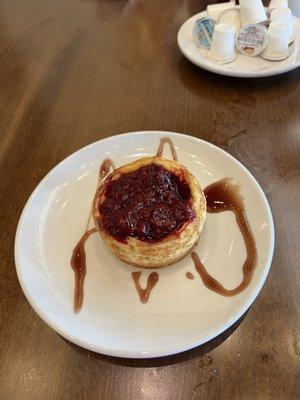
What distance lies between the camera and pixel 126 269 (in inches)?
45.7

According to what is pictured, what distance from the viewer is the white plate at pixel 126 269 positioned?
3.24ft

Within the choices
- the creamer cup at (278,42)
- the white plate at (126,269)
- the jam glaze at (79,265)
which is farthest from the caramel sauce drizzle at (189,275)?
the creamer cup at (278,42)

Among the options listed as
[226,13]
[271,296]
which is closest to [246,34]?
[226,13]

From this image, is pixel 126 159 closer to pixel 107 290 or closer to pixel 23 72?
pixel 107 290

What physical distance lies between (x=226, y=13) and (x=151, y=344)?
1636 mm

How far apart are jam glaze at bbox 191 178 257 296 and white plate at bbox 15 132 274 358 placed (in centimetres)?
2

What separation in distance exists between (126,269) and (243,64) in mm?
1133

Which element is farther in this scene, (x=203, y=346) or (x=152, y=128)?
(x=152, y=128)

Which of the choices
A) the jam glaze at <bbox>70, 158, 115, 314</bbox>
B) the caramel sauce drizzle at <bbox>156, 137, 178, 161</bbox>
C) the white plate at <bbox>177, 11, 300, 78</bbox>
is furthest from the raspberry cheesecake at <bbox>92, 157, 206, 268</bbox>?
the white plate at <bbox>177, 11, 300, 78</bbox>

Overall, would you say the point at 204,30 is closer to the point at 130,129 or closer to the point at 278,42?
the point at 278,42

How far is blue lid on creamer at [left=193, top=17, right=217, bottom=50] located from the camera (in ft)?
6.06

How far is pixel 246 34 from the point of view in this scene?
176cm

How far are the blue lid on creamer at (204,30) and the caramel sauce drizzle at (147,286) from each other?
120 centimetres

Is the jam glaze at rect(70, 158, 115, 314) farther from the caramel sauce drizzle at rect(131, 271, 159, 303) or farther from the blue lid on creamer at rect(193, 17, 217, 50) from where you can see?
the blue lid on creamer at rect(193, 17, 217, 50)
